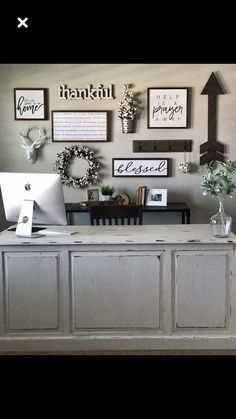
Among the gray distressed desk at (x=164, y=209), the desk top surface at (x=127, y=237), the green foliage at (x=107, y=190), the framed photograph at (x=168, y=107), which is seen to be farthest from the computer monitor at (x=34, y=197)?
the framed photograph at (x=168, y=107)

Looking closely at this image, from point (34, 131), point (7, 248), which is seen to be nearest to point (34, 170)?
point (34, 131)

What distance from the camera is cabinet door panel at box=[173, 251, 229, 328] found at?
10.4 feet

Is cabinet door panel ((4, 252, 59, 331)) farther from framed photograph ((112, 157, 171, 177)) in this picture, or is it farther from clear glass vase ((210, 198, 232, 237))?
framed photograph ((112, 157, 171, 177))

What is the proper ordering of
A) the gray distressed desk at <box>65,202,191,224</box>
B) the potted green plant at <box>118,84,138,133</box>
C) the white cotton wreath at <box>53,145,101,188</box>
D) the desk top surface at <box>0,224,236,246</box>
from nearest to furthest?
the desk top surface at <box>0,224,236,246</box>, the gray distressed desk at <box>65,202,191,224</box>, the potted green plant at <box>118,84,138,133</box>, the white cotton wreath at <box>53,145,101,188</box>

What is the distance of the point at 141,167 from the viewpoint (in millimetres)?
5258

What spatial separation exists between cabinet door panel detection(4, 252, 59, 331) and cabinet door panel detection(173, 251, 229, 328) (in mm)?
768

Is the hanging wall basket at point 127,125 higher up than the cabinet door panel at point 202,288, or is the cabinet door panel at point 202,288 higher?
the hanging wall basket at point 127,125

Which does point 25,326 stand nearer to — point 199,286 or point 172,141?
point 199,286

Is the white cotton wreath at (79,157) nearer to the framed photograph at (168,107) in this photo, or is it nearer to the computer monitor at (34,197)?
the framed photograph at (168,107)

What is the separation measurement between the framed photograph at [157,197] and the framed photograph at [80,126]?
2.38 ft

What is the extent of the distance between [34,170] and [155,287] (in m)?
2.54

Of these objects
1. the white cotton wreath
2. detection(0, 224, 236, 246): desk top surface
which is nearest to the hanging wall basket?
the white cotton wreath

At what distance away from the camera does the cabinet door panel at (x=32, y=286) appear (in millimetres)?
3209

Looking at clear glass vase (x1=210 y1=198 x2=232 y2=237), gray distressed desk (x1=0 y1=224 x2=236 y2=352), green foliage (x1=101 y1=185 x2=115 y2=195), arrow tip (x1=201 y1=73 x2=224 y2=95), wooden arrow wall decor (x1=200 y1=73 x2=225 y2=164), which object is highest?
arrow tip (x1=201 y1=73 x2=224 y2=95)
